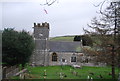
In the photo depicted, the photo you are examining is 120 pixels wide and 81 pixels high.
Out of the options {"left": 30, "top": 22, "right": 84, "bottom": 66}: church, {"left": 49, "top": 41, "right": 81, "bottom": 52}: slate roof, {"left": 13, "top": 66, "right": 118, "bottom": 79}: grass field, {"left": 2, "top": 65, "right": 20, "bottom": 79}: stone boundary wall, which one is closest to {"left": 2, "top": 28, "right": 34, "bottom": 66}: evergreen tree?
{"left": 13, "top": 66, "right": 118, "bottom": 79}: grass field

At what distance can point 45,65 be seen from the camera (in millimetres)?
17641

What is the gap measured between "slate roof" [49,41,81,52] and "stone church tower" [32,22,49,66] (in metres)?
0.57

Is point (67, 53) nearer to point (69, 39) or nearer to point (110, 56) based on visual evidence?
point (69, 39)

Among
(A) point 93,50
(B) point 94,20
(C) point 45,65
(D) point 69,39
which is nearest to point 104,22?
(B) point 94,20

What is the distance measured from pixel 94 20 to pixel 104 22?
1.63 feet

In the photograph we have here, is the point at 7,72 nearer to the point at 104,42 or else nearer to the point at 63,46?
the point at 104,42

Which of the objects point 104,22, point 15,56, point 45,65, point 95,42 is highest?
point 104,22

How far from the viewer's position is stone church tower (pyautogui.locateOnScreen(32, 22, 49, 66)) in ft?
57.6

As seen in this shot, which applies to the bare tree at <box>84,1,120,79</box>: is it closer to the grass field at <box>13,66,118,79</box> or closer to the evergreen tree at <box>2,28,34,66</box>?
the grass field at <box>13,66,118,79</box>

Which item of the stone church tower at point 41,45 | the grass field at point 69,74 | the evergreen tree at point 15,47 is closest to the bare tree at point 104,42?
the grass field at point 69,74

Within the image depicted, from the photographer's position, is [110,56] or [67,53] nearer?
[110,56]

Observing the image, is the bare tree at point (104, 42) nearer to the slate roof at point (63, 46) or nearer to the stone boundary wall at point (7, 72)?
the stone boundary wall at point (7, 72)

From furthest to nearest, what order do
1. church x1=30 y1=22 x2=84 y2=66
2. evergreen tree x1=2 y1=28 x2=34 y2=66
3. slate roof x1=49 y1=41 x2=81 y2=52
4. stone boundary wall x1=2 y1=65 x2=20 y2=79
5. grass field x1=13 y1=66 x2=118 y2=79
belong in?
slate roof x1=49 y1=41 x2=81 y2=52 → church x1=30 y1=22 x2=84 y2=66 → evergreen tree x1=2 y1=28 x2=34 y2=66 → grass field x1=13 y1=66 x2=118 y2=79 → stone boundary wall x1=2 y1=65 x2=20 y2=79

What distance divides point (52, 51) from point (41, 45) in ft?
3.22
